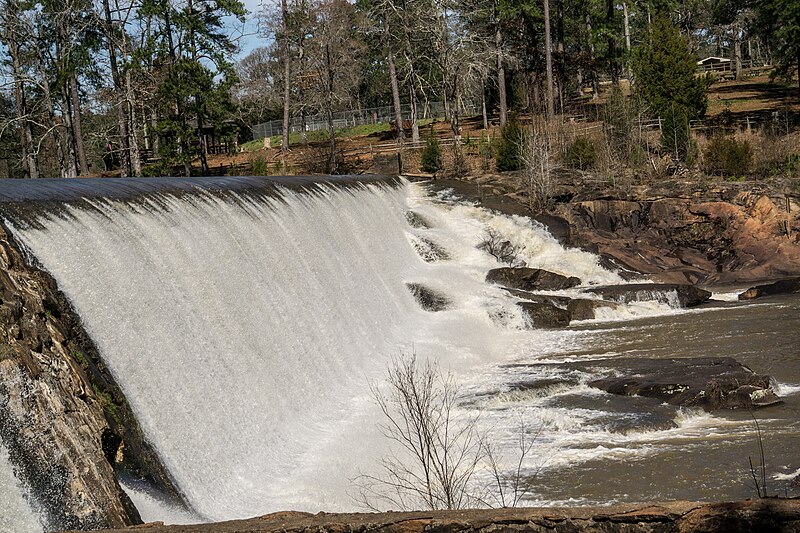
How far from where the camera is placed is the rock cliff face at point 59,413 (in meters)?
7.45

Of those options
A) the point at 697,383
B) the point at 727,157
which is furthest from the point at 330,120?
the point at 697,383

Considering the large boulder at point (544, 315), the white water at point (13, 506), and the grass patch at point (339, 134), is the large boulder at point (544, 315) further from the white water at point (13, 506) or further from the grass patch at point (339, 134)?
the grass patch at point (339, 134)

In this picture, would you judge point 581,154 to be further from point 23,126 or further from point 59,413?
point 59,413

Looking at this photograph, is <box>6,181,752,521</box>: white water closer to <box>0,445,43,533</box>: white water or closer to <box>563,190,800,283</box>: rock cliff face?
<box>0,445,43,533</box>: white water

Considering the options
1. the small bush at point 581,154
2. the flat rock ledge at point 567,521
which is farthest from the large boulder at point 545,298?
the flat rock ledge at point 567,521

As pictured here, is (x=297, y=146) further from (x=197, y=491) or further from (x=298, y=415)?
(x=197, y=491)

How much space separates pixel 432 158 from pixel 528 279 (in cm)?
1321

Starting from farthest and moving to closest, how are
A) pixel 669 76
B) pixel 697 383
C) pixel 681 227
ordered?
pixel 669 76
pixel 681 227
pixel 697 383

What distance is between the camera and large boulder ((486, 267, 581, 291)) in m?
22.8

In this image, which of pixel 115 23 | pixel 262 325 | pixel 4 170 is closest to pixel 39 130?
pixel 4 170

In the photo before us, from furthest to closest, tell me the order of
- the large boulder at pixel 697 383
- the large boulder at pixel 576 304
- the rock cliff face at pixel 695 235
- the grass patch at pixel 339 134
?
the grass patch at pixel 339 134
the rock cliff face at pixel 695 235
the large boulder at pixel 576 304
the large boulder at pixel 697 383

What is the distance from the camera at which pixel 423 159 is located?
1390 inches

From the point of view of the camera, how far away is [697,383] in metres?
12.8

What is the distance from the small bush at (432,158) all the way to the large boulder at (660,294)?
15101mm
